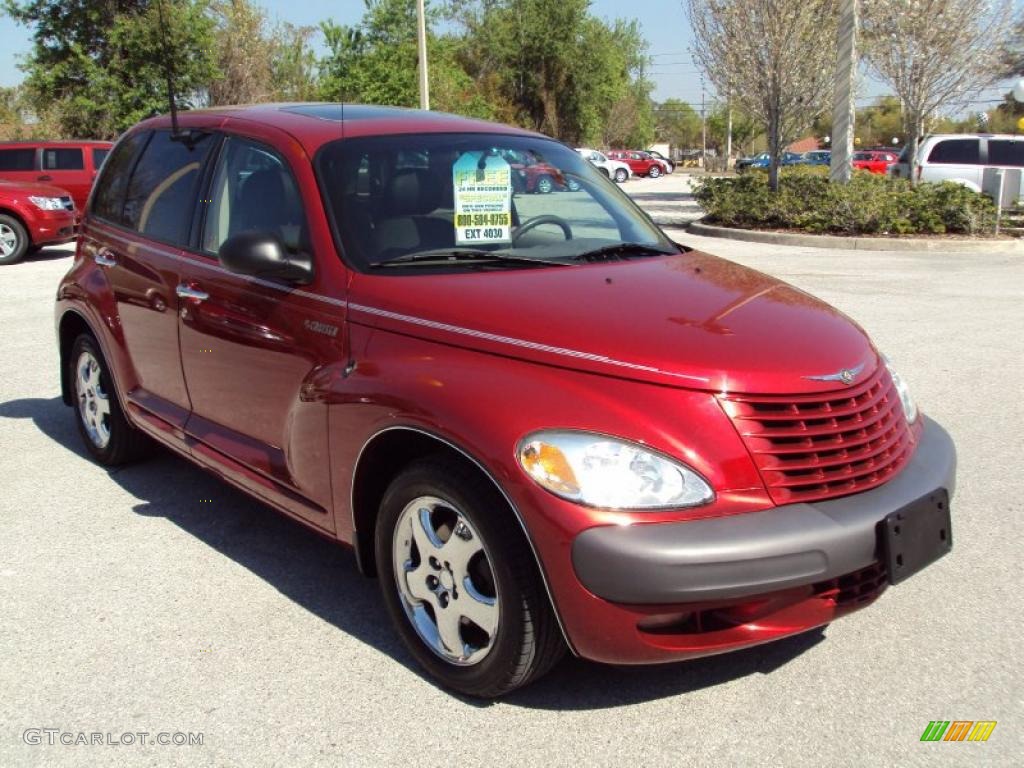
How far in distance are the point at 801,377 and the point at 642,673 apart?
1.11m

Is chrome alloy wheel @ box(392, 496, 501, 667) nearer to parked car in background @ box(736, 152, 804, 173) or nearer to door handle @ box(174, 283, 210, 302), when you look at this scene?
door handle @ box(174, 283, 210, 302)

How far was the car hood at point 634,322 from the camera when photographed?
2.84m

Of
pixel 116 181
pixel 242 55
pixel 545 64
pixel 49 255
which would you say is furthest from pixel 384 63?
pixel 116 181

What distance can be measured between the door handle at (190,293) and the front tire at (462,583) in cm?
142

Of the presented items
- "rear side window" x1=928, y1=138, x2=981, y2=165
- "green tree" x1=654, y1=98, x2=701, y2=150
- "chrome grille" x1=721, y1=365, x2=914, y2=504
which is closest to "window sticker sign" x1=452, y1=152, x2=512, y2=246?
"chrome grille" x1=721, y1=365, x2=914, y2=504

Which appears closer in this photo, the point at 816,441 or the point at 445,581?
the point at 816,441

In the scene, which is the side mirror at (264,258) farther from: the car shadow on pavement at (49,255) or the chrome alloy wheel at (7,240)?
the car shadow on pavement at (49,255)

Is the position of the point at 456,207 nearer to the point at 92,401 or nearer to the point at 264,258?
the point at 264,258

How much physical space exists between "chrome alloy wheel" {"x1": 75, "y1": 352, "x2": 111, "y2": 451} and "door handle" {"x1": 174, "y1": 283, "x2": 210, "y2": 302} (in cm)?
119

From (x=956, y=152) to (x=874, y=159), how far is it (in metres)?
23.0

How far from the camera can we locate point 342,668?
3277 mm

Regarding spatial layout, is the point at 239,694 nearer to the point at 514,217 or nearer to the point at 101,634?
the point at 101,634

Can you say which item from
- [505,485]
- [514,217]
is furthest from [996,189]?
[505,485]

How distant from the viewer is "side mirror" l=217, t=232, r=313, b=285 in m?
3.43
